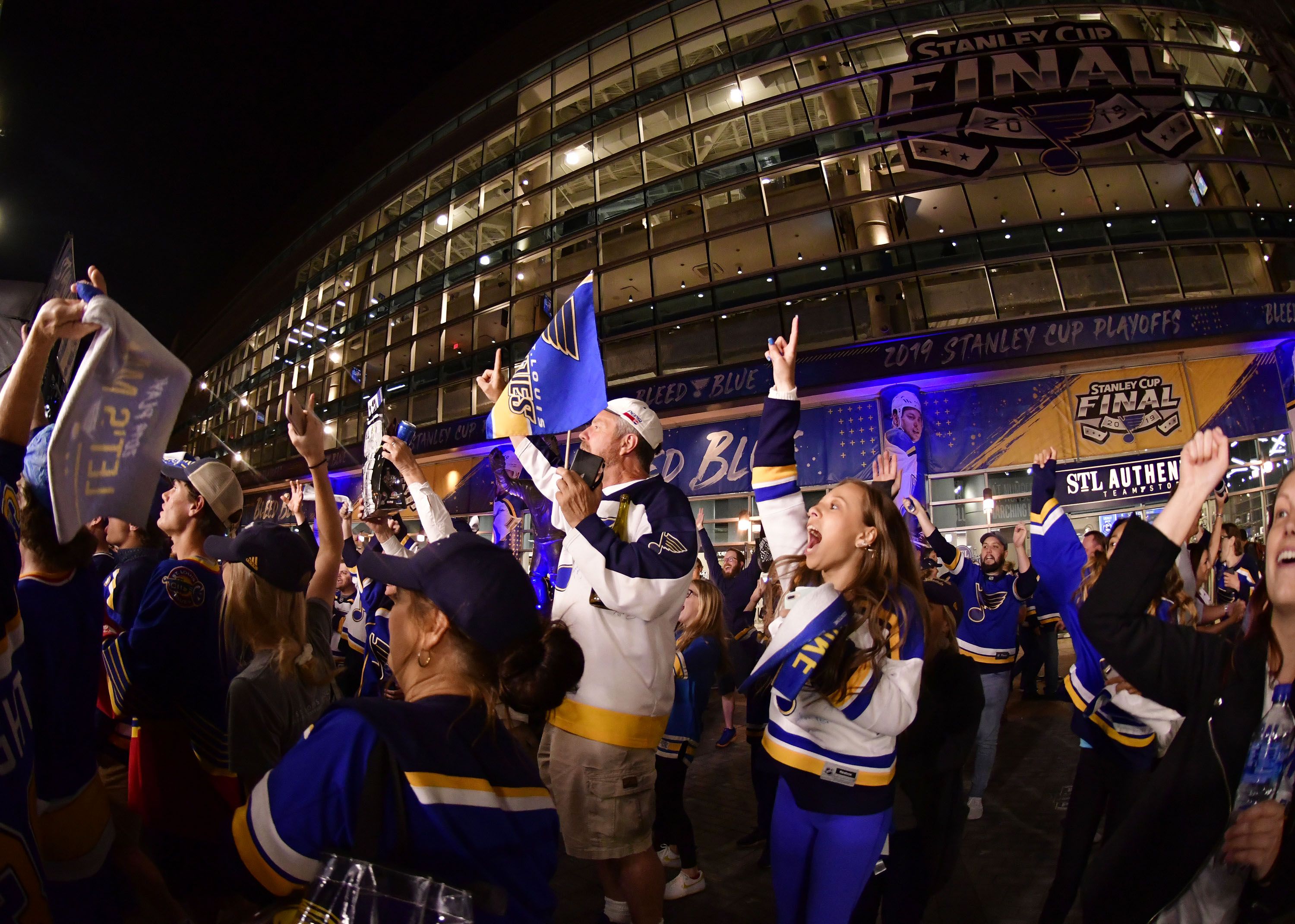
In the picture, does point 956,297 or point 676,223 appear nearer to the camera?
point 956,297

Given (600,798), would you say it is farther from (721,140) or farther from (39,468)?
(721,140)

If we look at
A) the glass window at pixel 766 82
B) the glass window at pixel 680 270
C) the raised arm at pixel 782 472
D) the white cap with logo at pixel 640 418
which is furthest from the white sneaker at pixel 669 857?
the glass window at pixel 766 82

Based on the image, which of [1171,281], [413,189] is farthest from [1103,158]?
[413,189]

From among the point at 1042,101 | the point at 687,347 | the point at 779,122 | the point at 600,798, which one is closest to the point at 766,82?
the point at 779,122

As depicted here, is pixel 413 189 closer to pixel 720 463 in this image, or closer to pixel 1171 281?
pixel 720 463

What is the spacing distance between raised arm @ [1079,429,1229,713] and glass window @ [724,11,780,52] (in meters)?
22.9

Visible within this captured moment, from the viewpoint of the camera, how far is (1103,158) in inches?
682

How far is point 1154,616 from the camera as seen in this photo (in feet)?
5.68

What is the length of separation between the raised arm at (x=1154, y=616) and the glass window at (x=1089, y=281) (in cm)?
1813

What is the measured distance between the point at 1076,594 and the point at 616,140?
76.4 feet

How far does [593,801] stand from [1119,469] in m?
15.7

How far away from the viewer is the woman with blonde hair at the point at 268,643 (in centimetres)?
279

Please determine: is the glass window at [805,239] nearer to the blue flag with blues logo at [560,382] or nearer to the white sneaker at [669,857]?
the blue flag with blues logo at [560,382]

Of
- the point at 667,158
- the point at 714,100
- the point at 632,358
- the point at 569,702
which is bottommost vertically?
the point at 569,702
